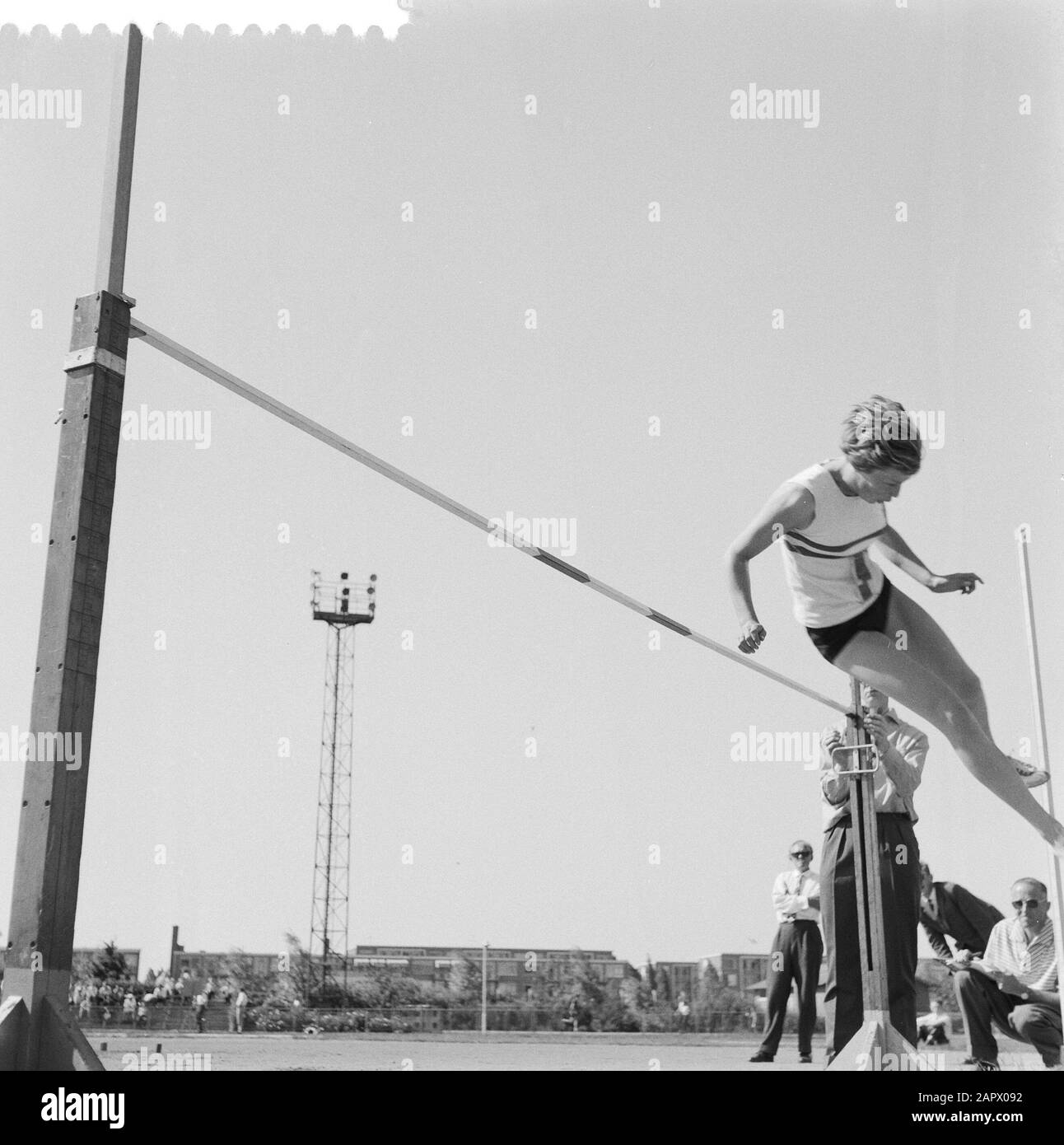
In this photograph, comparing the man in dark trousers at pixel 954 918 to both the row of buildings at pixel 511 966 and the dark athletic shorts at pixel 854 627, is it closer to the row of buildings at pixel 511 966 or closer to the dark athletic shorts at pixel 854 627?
the dark athletic shorts at pixel 854 627

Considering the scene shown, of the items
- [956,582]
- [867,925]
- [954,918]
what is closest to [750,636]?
[956,582]

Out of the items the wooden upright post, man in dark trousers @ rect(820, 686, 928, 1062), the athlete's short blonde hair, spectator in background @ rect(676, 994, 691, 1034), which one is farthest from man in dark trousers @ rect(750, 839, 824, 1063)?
spectator in background @ rect(676, 994, 691, 1034)

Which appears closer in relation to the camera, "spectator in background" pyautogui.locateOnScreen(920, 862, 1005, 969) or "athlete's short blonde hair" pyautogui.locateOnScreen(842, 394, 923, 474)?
"athlete's short blonde hair" pyautogui.locateOnScreen(842, 394, 923, 474)

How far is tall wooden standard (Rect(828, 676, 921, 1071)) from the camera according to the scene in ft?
14.0

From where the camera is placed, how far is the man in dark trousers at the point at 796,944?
22.2ft

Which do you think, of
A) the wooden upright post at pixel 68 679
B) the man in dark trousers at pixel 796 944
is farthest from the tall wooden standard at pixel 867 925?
the wooden upright post at pixel 68 679

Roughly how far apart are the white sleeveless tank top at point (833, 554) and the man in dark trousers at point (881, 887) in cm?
73

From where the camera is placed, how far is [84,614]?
10.1 feet

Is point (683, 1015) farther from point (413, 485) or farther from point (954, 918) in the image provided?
point (413, 485)

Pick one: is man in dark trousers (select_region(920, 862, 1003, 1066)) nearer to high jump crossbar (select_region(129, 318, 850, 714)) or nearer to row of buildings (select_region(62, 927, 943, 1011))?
high jump crossbar (select_region(129, 318, 850, 714))

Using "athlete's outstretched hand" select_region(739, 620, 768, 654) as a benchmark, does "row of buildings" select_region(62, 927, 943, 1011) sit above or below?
below

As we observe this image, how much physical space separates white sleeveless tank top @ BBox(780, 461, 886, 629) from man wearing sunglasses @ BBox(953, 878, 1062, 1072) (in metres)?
2.21

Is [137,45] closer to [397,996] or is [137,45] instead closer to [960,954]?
[960,954]
